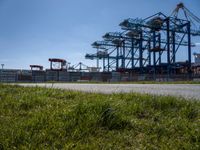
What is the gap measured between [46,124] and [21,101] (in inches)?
59.8

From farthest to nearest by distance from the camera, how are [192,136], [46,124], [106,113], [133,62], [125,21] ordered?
[133,62] < [125,21] < [106,113] < [46,124] < [192,136]

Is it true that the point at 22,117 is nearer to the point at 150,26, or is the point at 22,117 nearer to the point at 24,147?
the point at 24,147

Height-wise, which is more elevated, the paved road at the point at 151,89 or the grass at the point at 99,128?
the paved road at the point at 151,89

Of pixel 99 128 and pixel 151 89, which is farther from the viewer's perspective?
pixel 151 89

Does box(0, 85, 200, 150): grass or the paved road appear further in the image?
the paved road

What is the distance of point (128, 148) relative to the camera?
2.78 metres

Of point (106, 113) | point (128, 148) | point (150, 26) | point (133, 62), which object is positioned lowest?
point (128, 148)

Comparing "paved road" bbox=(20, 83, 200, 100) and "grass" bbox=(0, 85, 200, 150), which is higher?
"paved road" bbox=(20, 83, 200, 100)

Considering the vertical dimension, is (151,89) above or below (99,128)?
above

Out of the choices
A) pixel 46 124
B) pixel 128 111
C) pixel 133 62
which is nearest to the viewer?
pixel 46 124

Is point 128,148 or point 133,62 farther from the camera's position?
point 133,62

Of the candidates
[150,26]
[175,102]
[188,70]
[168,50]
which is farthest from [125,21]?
[175,102]

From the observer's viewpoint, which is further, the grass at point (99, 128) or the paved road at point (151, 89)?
the paved road at point (151, 89)

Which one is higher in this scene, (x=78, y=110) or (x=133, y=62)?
(x=133, y=62)
